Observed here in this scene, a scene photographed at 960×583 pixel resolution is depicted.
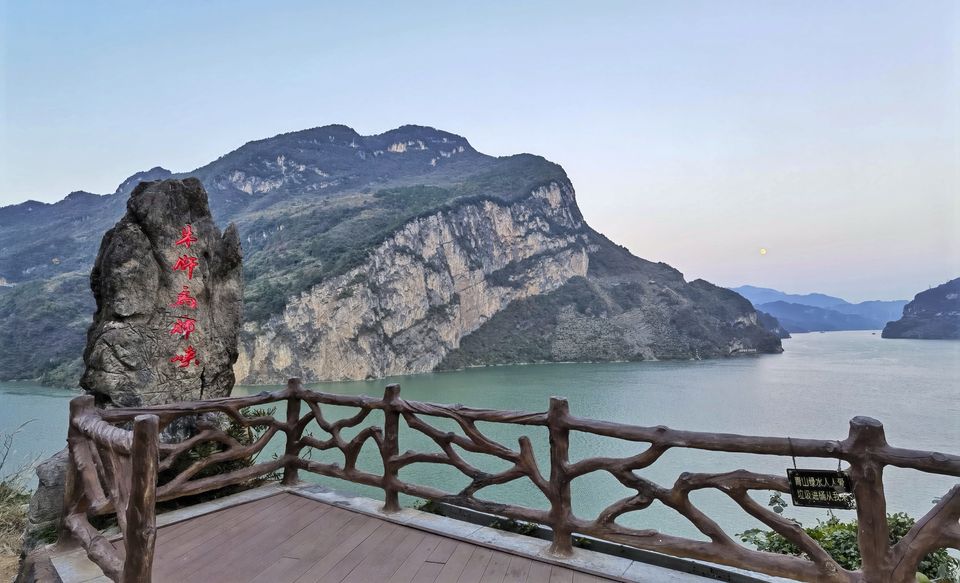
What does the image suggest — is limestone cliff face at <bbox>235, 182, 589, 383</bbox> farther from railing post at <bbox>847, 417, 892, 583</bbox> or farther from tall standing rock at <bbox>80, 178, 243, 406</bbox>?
railing post at <bbox>847, 417, 892, 583</bbox>

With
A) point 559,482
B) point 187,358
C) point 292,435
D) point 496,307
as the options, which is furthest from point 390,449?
point 496,307

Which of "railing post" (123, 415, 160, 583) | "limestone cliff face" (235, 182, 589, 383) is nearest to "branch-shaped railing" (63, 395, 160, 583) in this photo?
"railing post" (123, 415, 160, 583)

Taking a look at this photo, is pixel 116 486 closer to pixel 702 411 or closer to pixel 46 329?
pixel 702 411

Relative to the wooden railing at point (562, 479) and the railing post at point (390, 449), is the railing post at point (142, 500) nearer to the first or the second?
the wooden railing at point (562, 479)

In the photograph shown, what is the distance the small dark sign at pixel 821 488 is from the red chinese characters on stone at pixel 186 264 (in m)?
4.55

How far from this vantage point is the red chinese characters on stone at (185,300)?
13.8 feet

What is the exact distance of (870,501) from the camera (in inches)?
76.4

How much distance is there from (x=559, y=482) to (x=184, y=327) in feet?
11.2

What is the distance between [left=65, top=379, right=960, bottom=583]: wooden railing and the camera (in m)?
1.82

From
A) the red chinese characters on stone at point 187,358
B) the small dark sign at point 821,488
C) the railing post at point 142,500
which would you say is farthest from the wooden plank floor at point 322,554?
the red chinese characters on stone at point 187,358

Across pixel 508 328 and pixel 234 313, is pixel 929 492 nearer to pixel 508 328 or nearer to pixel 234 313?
pixel 234 313

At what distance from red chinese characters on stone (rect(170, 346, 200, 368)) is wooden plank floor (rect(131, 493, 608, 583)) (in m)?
1.46

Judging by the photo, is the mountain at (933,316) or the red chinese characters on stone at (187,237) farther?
the mountain at (933,316)

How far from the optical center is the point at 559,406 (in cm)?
260
